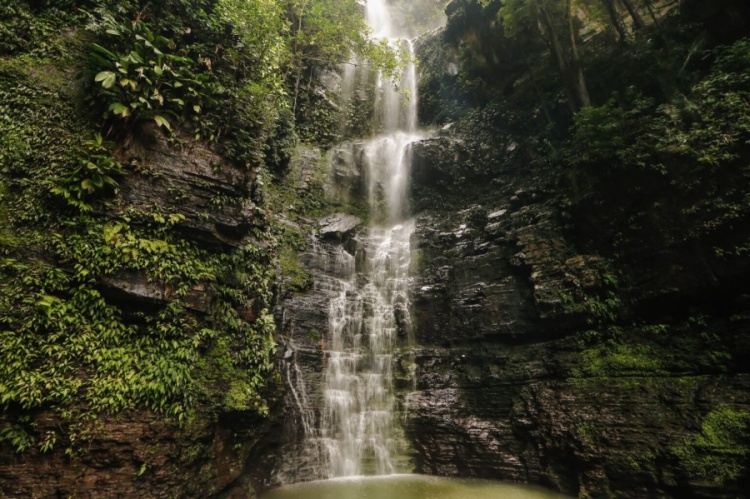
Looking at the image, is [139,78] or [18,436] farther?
[139,78]

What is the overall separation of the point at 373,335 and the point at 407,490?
4.41m

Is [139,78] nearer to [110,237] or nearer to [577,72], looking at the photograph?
[110,237]

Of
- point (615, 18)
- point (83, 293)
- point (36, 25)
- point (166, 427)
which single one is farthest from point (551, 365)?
point (36, 25)

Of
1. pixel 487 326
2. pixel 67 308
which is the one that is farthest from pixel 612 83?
pixel 67 308

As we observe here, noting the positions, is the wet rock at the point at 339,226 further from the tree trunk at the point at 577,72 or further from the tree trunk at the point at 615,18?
the tree trunk at the point at 615,18

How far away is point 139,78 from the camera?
22.6 feet

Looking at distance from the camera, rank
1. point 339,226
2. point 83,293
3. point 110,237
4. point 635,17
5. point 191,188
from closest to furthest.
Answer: point 83,293 → point 110,237 → point 191,188 → point 635,17 → point 339,226

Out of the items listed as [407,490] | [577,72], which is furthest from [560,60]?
[407,490]

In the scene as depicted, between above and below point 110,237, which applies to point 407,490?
below

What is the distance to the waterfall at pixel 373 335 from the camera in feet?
30.3

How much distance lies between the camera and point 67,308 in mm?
5465

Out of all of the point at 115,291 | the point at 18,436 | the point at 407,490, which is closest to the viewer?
the point at 18,436

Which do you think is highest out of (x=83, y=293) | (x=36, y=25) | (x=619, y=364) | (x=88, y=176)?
(x=36, y=25)

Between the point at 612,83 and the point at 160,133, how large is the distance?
12.6m
